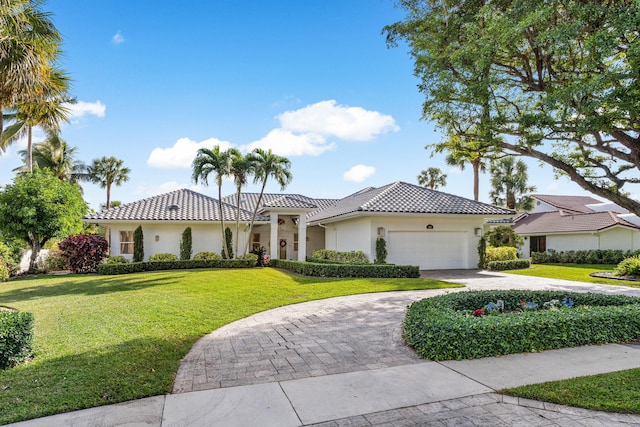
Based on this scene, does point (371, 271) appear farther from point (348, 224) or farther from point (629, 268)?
point (629, 268)

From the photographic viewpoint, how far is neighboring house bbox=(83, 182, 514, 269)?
1905 centimetres

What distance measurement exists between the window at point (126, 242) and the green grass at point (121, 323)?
18.8 ft

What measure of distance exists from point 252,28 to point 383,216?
10402 mm

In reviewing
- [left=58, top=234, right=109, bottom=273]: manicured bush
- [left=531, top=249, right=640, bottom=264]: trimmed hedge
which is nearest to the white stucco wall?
[left=58, top=234, right=109, bottom=273]: manicured bush

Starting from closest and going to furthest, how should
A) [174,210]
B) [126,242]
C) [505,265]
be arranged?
1. [505,265]
2. [126,242]
3. [174,210]

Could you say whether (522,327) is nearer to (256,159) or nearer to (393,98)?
(393,98)

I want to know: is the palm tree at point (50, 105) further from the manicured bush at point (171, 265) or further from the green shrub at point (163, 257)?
the green shrub at point (163, 257)

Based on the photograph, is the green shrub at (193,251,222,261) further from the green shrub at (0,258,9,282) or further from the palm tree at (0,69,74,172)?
the palm tree at (0,69,74,172)

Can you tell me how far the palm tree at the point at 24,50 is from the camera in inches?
328

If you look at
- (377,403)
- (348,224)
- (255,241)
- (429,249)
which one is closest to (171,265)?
(255,241)

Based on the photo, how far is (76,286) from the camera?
45.9 feet

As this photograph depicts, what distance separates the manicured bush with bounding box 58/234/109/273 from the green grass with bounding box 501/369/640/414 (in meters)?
20.8

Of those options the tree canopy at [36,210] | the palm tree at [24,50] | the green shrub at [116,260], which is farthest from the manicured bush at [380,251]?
the tree canopy at [36,210]

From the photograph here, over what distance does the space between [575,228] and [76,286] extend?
32.0 m
